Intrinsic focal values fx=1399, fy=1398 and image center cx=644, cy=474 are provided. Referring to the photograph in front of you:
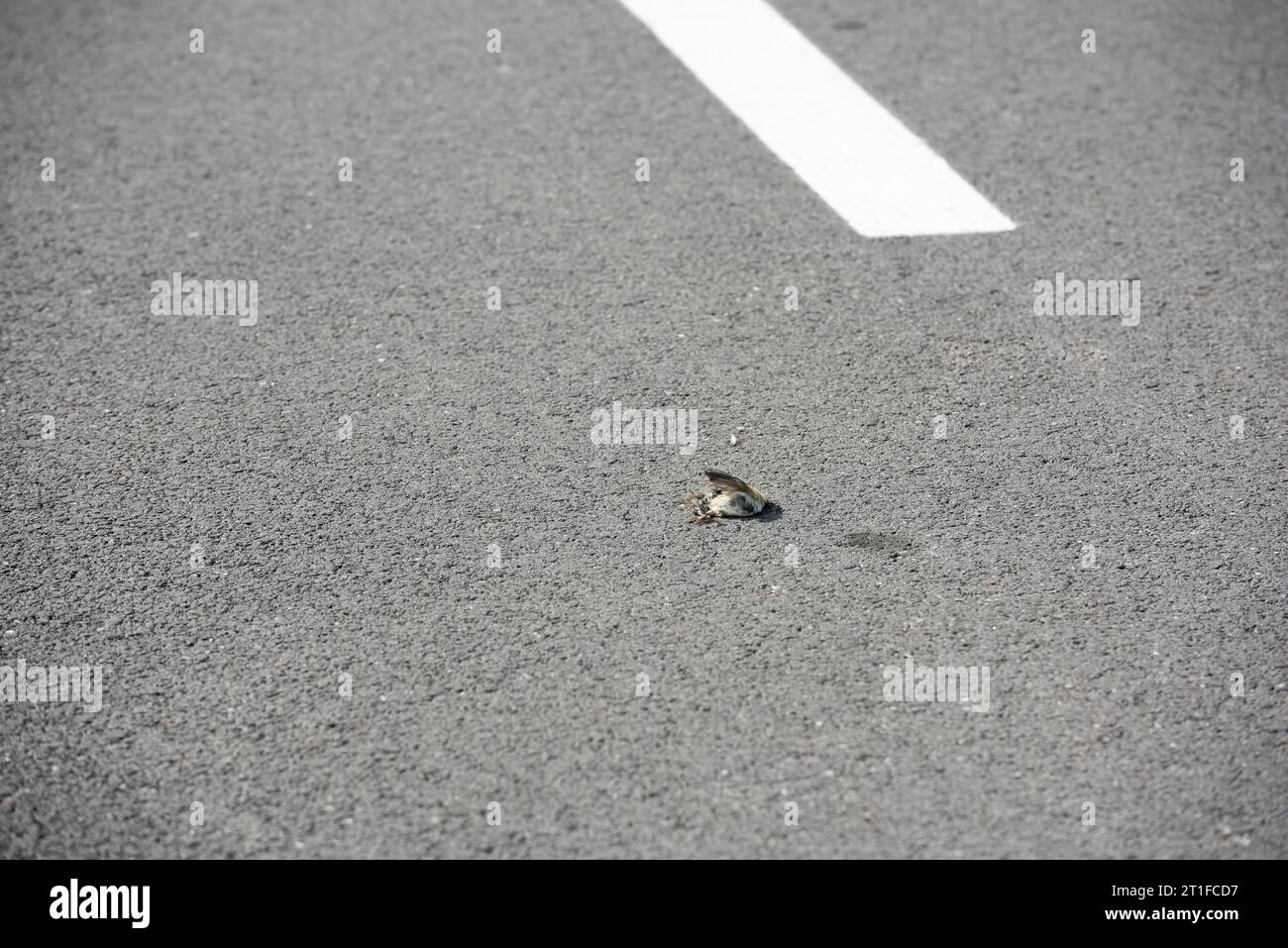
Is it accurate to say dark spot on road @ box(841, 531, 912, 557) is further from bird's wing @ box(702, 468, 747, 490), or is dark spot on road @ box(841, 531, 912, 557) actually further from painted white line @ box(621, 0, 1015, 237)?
painted white line @ box(621, 0, 1015, 237)

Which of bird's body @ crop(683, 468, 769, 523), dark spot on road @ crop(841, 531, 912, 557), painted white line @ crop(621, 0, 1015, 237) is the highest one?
painted white line @ crop(621, 0, 1015, 237)

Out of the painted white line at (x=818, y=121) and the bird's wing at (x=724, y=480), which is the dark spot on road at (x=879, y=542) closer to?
the bird's wing at (x=724, y=480)

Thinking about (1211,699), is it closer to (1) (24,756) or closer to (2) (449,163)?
(1) (24,756)

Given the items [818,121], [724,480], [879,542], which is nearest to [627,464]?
[724,480]

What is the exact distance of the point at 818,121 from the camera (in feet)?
23.0

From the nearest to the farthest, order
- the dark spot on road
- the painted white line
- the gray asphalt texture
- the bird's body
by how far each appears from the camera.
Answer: the gray asphalt texture, the dark spot on road, the bird's body, the painted white line

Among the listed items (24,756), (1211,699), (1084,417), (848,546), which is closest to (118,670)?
(24,756)

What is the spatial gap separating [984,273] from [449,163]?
8.64 ft

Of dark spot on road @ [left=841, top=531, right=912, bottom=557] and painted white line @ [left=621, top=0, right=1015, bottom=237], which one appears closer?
dark spot on road @ [left=841, top=531, right=912, bottom=557]

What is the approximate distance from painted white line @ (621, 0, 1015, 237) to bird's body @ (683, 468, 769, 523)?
2.07 m

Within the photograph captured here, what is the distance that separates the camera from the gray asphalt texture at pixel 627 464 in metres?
3.43

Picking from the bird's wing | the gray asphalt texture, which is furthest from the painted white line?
the bird's wing

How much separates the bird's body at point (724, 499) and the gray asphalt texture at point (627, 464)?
6cm

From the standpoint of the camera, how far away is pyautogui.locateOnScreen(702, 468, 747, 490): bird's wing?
436cm
